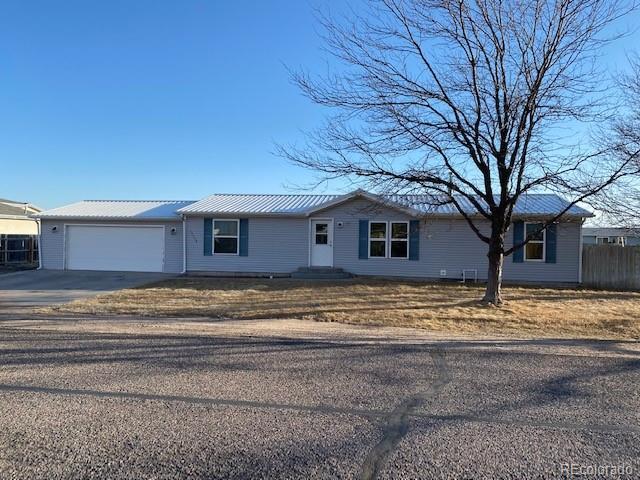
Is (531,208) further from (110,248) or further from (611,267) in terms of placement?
(110,248)

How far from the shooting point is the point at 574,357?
6883 mm

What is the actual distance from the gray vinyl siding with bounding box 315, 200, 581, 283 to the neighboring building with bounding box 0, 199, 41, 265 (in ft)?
57.7

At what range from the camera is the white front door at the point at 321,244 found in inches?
760

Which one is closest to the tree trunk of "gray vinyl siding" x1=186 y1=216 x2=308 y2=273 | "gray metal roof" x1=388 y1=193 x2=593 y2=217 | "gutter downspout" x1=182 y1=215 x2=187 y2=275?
"gray metal roof" x1=388 y1=193 x2=593 y2=217

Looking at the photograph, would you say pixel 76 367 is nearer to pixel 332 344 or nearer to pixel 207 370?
pixel 207 370

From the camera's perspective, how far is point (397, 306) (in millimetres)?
12336

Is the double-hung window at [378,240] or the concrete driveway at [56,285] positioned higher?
the double-hung window at [378,240]

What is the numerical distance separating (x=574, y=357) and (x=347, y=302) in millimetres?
6662

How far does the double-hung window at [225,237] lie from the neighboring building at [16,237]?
40.4ft

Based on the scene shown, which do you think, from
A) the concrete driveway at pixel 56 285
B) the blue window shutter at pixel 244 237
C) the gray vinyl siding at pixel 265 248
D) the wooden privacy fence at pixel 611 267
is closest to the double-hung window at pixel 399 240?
the gray vinyl siding at pixel 265 248

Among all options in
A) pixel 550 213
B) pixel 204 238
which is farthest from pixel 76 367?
pixel 550 213

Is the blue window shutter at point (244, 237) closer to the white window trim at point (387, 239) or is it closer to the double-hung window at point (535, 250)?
the white window trim at point (387, 239)

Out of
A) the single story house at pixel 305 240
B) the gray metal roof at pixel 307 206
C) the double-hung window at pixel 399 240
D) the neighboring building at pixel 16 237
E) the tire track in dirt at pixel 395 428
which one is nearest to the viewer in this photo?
the tire track in dirt at pixel 395 428

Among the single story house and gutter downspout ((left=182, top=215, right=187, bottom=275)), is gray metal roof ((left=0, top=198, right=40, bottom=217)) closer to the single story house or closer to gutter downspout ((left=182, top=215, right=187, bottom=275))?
the single story house
